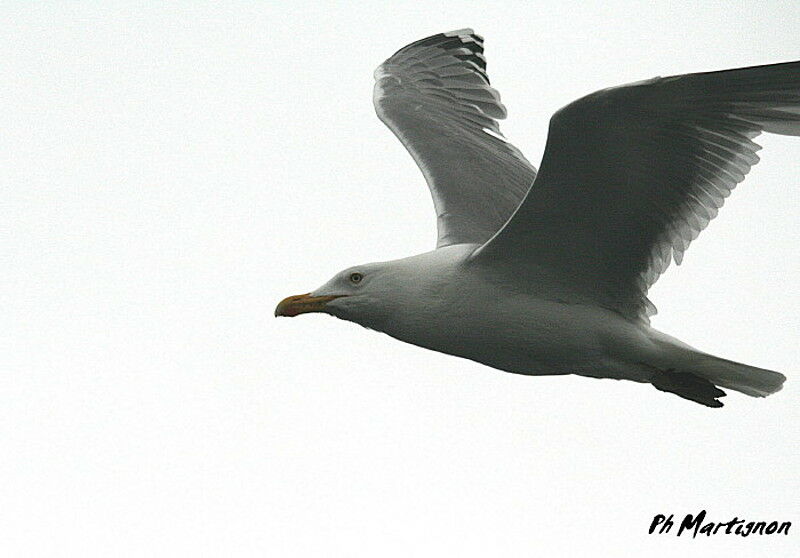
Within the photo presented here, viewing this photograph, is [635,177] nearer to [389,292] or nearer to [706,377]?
[706,377]

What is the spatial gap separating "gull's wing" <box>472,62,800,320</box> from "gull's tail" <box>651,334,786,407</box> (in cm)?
33

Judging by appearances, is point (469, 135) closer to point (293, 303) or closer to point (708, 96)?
point (293, 303)

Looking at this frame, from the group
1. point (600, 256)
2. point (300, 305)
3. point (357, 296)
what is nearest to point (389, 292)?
point (357, 296)

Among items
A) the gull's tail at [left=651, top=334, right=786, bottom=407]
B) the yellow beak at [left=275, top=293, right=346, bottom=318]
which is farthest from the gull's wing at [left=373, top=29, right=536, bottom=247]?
the gull's tail at [left=651, top=334, right=786, bottom=407]

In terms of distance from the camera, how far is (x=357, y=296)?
24.7ft

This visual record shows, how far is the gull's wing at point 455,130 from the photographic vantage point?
29.0 ft

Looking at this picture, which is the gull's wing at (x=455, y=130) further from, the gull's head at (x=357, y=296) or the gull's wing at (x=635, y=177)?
the gull's wing at (x=635, y=177)

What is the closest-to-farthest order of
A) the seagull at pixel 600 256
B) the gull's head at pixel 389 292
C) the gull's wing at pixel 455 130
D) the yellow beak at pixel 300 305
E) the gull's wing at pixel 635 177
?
the gull's wing at pixel 635 177 < the seagull at pixel 600 256 < the gull's head at pixel 389 292 < the yellow beak at pixel 300 305 < the gull's wing at pixel 455 130

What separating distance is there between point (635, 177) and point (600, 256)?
598mm

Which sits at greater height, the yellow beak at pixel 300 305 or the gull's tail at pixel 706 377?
the yellow beak at pixel 300 305

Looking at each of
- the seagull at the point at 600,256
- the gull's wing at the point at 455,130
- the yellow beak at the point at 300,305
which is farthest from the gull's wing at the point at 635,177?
the gull's wing at the point at 455,130

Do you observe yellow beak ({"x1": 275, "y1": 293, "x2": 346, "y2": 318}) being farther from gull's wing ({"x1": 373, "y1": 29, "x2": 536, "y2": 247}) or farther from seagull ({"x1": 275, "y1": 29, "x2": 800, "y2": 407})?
gull's wing ({"x1": 373, "y1": 29, "x2": 536, "y2": 247})

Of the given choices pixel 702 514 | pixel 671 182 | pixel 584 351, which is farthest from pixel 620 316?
pixel 702 514

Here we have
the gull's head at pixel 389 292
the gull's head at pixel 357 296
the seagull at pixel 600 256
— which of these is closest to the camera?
the seagull at pixel 600 256
